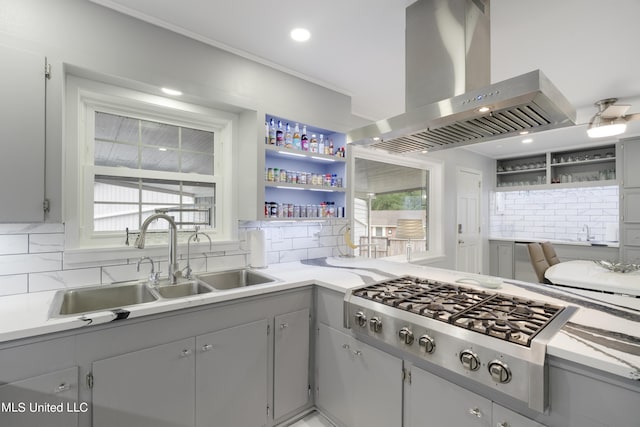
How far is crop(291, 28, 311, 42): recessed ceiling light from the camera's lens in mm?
1925

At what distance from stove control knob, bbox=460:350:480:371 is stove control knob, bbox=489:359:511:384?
5cm

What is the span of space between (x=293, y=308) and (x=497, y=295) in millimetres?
1211

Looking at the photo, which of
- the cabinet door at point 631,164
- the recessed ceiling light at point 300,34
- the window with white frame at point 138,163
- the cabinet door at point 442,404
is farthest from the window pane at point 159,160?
the cabinet door at point 631,164

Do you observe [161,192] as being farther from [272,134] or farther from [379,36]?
[379,36]

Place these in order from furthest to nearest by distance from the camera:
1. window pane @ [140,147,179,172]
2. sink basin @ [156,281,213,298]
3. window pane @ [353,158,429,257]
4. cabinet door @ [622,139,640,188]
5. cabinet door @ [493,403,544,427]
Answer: cabinet door @ [622,139,640,188], window pane @ [353,158,429,257], window pane @ [140,147,179,172], sink basin @ [156,281,213,298], cabinet door @ [493,403,544,427]

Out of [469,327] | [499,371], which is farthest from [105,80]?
[499,371]

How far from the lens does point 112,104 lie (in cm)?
188

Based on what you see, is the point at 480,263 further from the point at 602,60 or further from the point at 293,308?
the point at 293,308

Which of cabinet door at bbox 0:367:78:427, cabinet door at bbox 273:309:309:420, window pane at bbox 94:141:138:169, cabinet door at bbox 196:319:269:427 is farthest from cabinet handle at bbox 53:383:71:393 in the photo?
window pane at bbox 94:141:138:169

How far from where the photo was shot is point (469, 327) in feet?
3.86

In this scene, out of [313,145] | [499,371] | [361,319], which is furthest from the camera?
[313,145]

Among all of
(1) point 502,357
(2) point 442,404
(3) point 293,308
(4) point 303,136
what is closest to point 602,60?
(4) point 303,136

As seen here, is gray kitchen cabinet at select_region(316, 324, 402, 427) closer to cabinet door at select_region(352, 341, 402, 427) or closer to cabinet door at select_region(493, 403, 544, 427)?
cabinet door at select_region(352, 341, 402, 427)

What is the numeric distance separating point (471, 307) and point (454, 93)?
1064 mm
